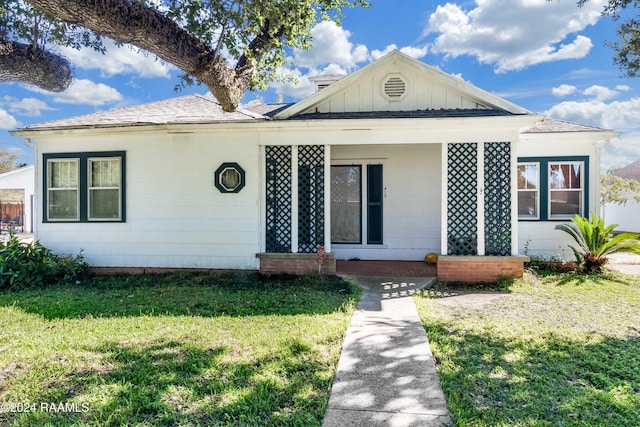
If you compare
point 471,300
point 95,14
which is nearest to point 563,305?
point 471,300

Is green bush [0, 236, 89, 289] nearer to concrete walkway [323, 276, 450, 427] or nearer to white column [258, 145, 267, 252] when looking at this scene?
white column [258, 145, 267, 252]

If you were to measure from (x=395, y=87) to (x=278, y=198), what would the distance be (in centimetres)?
363

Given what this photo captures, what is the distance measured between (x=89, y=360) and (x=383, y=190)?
24.2 feet

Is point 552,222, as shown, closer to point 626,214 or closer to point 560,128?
point 560,128

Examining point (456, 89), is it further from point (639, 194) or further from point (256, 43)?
point (639, 194)

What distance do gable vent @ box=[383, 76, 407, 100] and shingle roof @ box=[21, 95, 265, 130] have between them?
2886 millimetres

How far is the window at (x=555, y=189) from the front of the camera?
901 centimetres

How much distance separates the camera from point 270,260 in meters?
7.82

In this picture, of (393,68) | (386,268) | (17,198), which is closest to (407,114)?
(393,68)

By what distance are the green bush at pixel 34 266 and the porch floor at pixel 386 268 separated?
5.97 meters

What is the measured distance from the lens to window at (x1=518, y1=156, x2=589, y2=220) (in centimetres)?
901

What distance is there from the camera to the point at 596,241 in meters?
8.06

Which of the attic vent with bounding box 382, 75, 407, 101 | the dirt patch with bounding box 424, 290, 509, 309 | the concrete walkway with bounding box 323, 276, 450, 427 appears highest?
the attic vent with bounding box 382, 75, 407, 101

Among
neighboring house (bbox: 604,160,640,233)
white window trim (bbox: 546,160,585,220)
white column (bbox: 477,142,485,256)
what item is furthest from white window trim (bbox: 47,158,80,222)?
neighboring house (bbox: 604,160,640,233)
